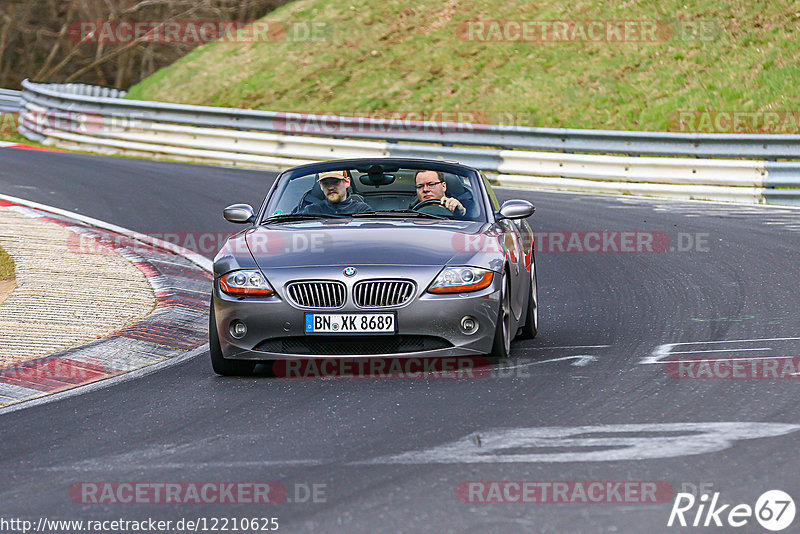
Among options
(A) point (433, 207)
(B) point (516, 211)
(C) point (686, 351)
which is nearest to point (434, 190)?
(A) point (433, 207)

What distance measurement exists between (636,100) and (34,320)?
734 inches

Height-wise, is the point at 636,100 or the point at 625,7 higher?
the point at 625,7

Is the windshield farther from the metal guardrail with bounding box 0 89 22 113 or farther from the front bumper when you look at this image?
the metal guardrail with bounding box 0 89 22 113

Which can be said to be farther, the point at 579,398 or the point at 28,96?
the point at 28,96

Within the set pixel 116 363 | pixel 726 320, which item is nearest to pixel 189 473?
pixel 116 363

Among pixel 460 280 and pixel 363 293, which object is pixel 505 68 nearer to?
pixel 460 280

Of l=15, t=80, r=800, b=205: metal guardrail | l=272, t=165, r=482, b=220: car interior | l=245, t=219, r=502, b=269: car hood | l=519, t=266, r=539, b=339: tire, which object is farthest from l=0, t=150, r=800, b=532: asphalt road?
l=15, t=80, r=800, b=205: metal guardrail

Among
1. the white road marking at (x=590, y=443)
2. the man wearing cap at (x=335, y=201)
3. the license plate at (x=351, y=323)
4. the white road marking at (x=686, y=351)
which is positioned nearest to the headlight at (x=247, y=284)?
the license plate at (x=351, y=323)

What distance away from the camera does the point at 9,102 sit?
32375 millimetres

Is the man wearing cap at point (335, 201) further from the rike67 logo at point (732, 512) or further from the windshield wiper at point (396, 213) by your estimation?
the rike67 logo at point (732, 512)

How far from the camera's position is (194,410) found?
7.17 m

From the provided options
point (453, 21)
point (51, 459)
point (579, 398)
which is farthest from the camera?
point (453, 21)

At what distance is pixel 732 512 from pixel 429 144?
1930 cm

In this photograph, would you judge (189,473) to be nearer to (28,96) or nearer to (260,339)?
(260,339)
